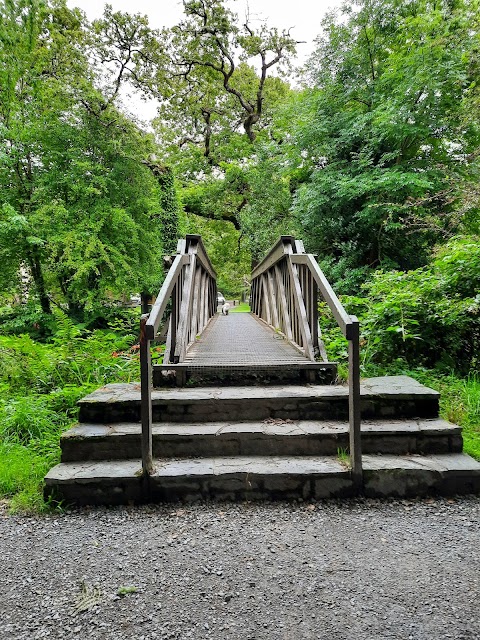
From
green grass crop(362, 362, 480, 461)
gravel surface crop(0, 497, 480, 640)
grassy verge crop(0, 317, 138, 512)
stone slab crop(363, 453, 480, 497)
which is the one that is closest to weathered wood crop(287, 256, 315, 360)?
green grass crop(362, 362, 480, 461)

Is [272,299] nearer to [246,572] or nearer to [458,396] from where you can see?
[458,396]

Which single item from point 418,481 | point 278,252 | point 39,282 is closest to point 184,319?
point 278,252

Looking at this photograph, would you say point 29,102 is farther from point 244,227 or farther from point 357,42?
point 357,42

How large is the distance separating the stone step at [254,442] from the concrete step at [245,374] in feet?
2.10

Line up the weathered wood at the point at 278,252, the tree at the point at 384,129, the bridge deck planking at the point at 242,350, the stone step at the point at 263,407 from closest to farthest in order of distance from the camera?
the stone step at the point at 263,407
the bridge deck planking at the point at 242,350
the weathered wood at the point at 278,252
the tree at the point at 384,129

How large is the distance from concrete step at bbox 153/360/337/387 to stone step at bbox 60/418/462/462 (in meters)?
0.64

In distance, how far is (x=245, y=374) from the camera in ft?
10.6

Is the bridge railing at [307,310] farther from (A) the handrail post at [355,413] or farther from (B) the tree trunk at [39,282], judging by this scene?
(B) the tree trunk at [39,282]

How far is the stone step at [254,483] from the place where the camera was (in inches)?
88.3

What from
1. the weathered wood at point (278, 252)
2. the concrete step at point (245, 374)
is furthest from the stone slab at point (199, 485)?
the weathered wood at point (278, 252)

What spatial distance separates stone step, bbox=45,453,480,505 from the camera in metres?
2.24

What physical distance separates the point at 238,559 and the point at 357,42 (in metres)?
10.9

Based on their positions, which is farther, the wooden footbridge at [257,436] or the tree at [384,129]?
the tree at [384,129]

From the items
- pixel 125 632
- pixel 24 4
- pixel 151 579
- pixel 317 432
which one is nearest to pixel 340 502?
pixel 317 432
